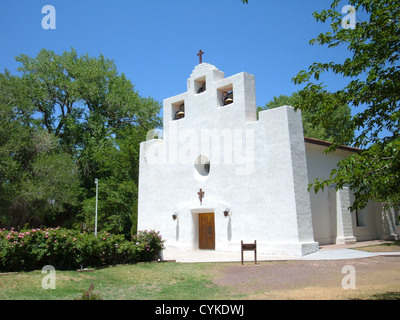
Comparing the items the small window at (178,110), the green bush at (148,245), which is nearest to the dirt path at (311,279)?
the green bush at (148,245)

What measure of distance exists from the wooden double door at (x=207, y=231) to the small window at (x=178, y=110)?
551 cm

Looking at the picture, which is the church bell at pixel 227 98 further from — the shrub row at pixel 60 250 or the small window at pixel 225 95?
the shrub row at pixel 60 250

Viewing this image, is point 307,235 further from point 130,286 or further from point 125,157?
point 125,157

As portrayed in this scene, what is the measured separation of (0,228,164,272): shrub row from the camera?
10130mm

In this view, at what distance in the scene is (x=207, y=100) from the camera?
18.3 m

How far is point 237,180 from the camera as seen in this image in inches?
650

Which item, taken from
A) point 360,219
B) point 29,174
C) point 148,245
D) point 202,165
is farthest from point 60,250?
point 360,219

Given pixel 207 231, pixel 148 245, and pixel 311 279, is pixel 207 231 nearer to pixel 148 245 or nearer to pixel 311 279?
pixel 148 245

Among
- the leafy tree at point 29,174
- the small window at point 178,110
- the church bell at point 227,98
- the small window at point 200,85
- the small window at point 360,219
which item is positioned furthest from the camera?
the leafy tree at point 29,174

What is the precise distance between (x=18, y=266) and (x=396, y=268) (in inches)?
422

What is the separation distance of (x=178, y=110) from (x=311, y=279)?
13.3 m

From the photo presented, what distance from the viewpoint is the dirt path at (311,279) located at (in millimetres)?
7461

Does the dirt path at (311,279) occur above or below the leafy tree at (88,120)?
below

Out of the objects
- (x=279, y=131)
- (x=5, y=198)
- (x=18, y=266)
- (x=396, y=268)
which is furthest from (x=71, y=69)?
(x=396, y=268)
